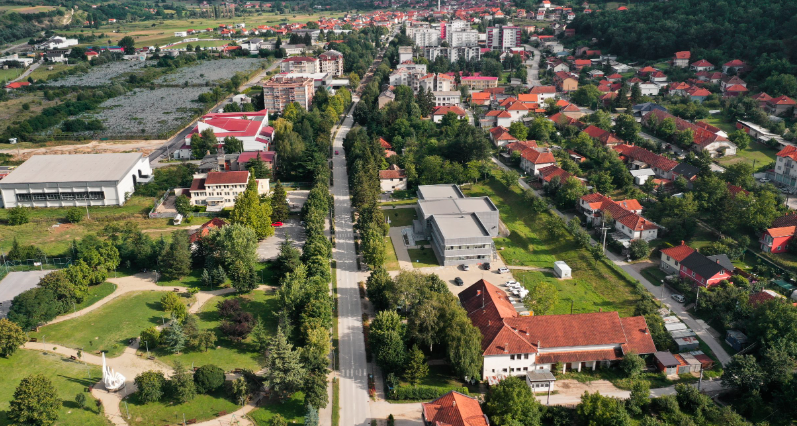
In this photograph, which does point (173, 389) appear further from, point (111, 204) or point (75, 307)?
point (111, 204)

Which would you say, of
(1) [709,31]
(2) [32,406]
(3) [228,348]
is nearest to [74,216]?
(3) [228,348]

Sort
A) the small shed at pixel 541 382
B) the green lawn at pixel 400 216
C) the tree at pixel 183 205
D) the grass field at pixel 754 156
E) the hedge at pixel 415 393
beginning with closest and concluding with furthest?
the hedge at pixel 415 393, the small shed at pixel 541 382, the green lawn at pixel 400 216, the tree at pixel 183 205, the grass field at pixel 754 156

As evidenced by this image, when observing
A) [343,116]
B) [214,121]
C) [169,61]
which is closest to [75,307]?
[214,121]

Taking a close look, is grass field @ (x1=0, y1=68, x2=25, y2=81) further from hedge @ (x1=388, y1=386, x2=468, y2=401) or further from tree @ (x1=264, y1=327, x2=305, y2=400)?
hedge @ (x1=388, y1=386, x2=468, y2=401)

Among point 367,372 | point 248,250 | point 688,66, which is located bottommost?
point 367,372

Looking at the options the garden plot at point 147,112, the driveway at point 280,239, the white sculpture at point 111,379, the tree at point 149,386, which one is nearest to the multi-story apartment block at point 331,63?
the garden plot at point 147,112

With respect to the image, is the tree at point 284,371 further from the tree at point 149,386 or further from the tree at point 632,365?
the tree at point 632,365

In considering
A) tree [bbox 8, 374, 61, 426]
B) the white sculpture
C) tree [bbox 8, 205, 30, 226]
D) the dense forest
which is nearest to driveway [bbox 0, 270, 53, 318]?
tree [bbox 8, 205, 30, 226]
